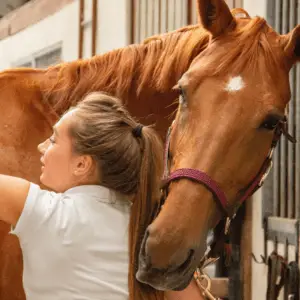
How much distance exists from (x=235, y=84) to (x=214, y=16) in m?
0.24

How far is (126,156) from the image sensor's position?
0.88 meters

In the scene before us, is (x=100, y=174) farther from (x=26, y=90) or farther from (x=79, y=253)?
(x=26, y=90)

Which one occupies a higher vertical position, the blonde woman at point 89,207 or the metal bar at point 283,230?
the blonde woman at point 89,207

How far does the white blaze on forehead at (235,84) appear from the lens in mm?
1081

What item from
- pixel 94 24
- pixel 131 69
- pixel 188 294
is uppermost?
pixel 94 24

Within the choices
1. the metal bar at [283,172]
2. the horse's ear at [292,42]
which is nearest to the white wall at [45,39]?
the metal bar at [283,172]

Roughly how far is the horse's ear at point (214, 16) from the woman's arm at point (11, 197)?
691 mm

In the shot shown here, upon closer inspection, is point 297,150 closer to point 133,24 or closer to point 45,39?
point 133,24

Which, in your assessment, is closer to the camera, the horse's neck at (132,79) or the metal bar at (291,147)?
the horse's neck at (132,79)

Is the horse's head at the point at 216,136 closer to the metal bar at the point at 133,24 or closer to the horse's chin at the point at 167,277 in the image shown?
the horse's chin at the point at 167,277

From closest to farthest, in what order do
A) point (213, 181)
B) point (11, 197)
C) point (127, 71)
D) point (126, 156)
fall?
point (11, 197)
point (126, 156)
point (213, 181)
point (127, 71)

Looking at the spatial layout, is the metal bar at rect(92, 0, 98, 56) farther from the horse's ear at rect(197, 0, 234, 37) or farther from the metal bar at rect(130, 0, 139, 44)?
the horse's ear at rect(197, 0, 234, 37)

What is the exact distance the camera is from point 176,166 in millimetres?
1078

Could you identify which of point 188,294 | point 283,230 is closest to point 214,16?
point 188,294
